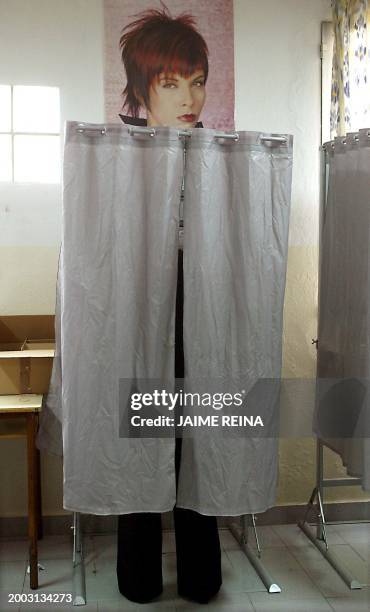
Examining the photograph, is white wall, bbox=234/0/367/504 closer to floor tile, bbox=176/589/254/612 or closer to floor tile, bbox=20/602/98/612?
floor tile, bbox=176/589/254/612

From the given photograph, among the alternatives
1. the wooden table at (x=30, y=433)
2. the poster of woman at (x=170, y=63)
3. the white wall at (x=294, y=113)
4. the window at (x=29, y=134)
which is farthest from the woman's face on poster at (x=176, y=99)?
the wooden table at (x=30, y=433)

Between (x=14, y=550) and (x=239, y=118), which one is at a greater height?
(x=239, y=118)

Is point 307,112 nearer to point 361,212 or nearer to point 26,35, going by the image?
point 361,212

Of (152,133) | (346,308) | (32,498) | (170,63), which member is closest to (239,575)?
(32,498)

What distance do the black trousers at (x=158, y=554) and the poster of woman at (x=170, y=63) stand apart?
1.81 metres

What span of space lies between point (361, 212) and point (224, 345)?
31.6 inches

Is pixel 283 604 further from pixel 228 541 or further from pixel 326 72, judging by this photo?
pixel 326 72

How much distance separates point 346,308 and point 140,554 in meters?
1.29

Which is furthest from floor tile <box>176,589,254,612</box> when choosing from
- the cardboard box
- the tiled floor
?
the cardboard box

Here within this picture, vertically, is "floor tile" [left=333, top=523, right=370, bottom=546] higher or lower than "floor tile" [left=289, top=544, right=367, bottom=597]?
higher

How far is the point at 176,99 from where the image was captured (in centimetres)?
326

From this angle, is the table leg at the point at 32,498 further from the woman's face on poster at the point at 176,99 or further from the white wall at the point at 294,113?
the woman's face on poster at the point at 176,99

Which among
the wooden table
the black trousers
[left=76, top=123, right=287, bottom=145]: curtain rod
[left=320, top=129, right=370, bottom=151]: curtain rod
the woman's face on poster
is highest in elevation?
the woman's face on poster

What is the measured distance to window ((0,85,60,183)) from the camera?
3182 mm
